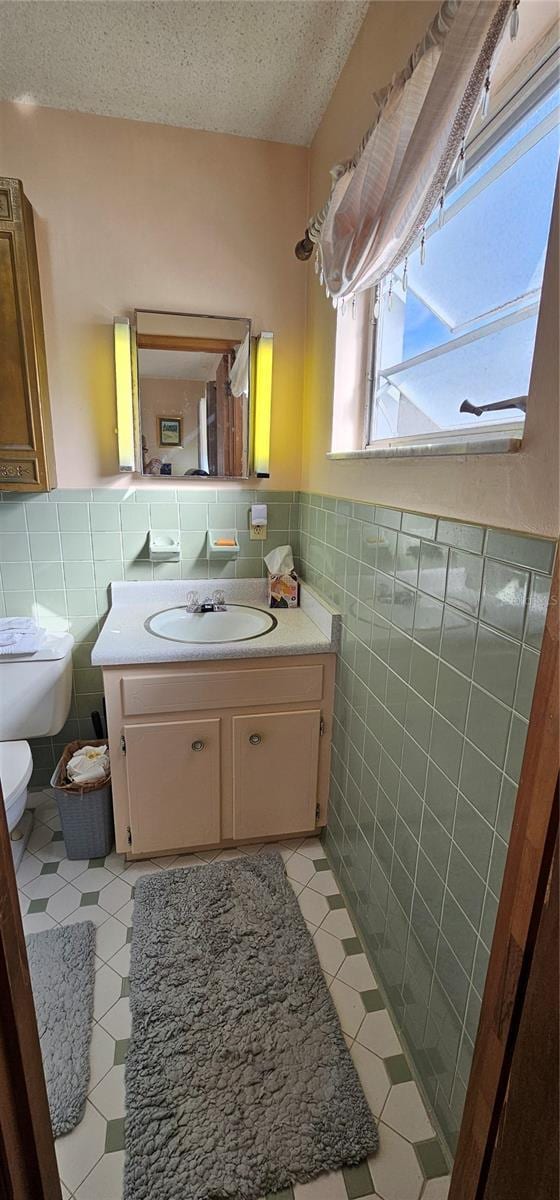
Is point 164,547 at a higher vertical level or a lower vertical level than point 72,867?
higher

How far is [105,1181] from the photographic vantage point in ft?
3.38

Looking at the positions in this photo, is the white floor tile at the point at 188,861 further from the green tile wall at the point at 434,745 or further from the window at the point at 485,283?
the window at the point at 485,283

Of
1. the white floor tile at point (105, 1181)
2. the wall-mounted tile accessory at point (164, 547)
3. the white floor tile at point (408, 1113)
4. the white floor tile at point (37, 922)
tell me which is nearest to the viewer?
the white floor tile at point (105, 1181)

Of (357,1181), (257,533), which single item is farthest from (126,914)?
(257,533)

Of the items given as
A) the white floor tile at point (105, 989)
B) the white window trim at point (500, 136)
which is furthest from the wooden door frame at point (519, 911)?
the white floor tile at point (105, 989)

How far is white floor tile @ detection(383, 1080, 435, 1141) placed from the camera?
1.12m

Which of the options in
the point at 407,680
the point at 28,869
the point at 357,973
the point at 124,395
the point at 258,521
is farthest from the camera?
the point at 258,521

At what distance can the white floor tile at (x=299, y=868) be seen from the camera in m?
1.77

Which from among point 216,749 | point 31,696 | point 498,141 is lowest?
point 216,749

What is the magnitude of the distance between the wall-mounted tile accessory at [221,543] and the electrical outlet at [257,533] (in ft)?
0.23

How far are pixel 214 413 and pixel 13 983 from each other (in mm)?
1786

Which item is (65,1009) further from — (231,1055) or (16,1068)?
(16,1068)

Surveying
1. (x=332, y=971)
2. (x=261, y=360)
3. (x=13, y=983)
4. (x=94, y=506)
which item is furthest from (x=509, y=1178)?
(x=261, y=360)

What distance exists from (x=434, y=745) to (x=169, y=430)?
4.83 ft
